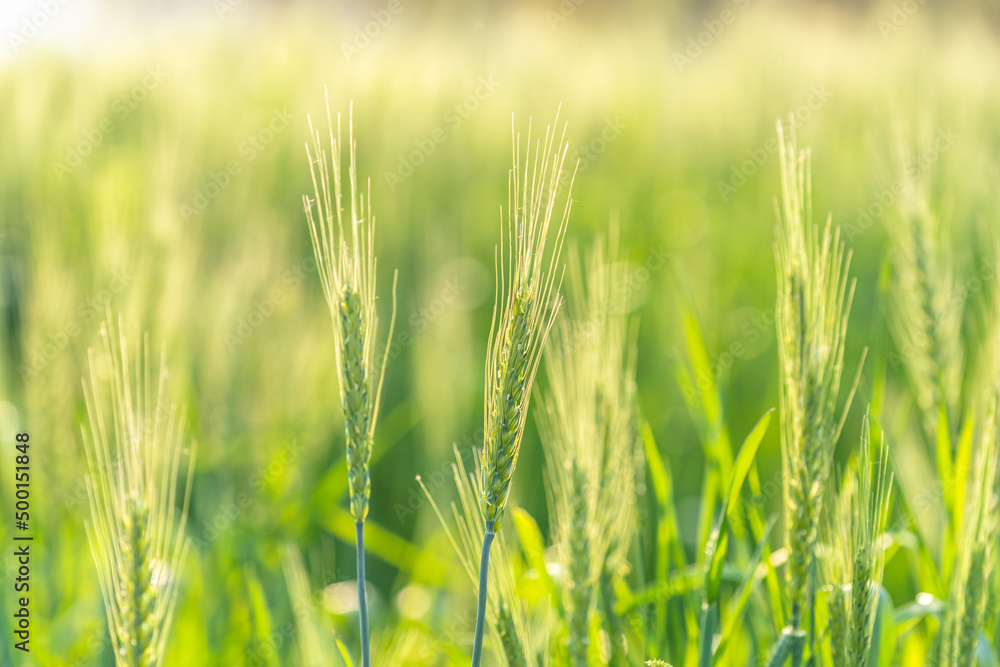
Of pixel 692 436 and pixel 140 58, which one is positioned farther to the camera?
pixel 140 58

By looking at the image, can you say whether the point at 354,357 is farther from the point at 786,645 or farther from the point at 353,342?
the point at 786,645

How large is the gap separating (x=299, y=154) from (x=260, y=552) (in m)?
1.43

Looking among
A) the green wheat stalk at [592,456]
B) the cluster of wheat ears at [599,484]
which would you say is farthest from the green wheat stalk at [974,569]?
the green wheat stalk at [592,456]

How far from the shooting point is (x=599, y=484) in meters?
0.60

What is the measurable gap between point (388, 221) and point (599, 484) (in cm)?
150

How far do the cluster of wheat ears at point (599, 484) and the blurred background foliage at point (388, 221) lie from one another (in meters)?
0.18

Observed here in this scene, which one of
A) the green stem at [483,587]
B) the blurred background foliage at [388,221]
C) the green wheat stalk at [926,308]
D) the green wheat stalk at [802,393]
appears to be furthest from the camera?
the blurred background foliage at [388,221]

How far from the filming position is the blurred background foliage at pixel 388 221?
1.02m

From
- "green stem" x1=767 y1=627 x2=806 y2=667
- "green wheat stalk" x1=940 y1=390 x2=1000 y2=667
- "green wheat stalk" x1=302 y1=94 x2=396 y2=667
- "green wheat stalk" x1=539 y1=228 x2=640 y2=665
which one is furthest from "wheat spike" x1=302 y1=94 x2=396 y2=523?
"green wheat stalk" x1=940 y1=390 x2=1000 y2=667

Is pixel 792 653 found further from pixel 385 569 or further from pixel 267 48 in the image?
pixel 267 48

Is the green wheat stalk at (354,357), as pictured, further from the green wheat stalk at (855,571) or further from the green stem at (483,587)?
the green wheat stalk at (855,571)

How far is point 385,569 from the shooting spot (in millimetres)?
1474

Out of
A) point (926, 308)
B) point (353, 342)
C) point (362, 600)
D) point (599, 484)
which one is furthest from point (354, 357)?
point (926, 308)

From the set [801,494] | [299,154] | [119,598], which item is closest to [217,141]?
[299,154]
